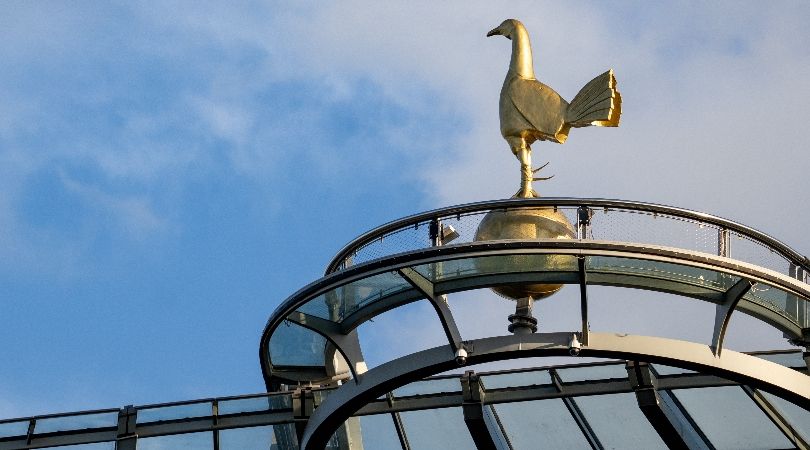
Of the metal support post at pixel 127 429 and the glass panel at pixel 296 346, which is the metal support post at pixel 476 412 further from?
the metal support post at pixel 127 429

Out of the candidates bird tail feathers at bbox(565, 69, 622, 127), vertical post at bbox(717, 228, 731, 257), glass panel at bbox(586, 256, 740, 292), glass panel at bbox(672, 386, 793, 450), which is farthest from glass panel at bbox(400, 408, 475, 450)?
vertical post at bbox(717, 228, 731, 257)

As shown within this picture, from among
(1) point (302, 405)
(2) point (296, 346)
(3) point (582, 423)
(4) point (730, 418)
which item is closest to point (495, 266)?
(2) point (296, 346)

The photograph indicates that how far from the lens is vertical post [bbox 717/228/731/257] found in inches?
1147

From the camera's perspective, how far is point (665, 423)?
34.4 meters

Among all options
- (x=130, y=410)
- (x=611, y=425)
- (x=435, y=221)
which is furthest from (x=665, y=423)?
(x=130, y=410)

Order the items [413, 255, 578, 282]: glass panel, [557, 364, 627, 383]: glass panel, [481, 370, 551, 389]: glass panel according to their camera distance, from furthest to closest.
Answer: [481, 370, 551, 389]: glass panel
[557, 364, 627, 383]: glass panel
[413, 255, 578, 282]: glass panel

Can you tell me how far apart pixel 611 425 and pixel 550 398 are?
1265 millimetres

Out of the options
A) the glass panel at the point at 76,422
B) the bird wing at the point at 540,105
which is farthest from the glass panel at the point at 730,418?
the glass panel at the point at 76,422

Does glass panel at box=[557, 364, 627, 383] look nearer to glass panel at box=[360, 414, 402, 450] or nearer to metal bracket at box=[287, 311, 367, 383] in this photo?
glass panel at box=[360, 414, 402, 450]

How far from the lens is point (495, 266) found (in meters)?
28.9

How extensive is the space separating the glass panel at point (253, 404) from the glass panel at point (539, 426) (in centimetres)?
382

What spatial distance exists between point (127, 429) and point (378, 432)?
4.47 metres

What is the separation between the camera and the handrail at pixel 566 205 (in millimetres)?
29078

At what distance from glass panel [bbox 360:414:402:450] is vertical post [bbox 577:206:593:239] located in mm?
8038
